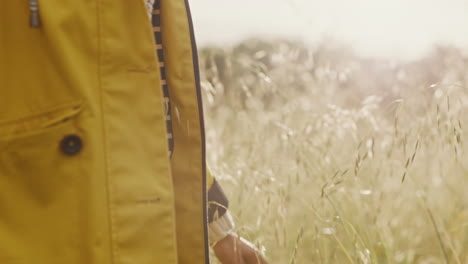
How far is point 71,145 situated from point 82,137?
0.7 inches

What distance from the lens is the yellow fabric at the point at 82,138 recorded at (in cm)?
87

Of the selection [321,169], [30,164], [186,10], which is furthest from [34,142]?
[321,169]

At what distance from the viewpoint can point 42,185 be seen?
2.87ft

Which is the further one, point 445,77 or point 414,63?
point 414,63

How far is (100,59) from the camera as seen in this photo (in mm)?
906

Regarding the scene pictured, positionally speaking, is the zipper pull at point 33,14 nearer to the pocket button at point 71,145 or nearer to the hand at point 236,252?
the pocket button at point 71,145

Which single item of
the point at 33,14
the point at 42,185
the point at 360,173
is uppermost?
the point at 33,14

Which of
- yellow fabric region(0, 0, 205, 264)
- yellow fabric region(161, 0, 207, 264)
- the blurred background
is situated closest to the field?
the blurred background

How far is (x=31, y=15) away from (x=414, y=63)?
1748 millimetres

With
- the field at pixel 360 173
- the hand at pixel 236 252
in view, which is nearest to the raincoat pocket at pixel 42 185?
the hand at pixel 236 252

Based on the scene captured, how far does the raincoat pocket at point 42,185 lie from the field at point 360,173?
520 millimetres

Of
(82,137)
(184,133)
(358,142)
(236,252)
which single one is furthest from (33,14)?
(358,142)

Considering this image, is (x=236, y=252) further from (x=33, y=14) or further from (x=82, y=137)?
(x=33, y=14)

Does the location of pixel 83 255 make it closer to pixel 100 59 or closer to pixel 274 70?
pixel 100 59
